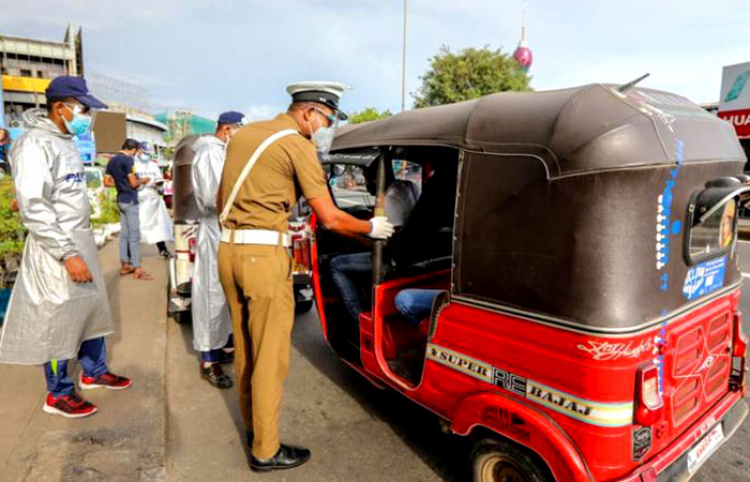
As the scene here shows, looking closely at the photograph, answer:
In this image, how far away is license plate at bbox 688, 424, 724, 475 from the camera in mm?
2070

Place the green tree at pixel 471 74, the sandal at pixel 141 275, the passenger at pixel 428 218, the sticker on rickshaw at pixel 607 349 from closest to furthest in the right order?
the sticker on rickshaw at pixel 607 349
the passenger at pixel 428 218
the sandal at pixel 141 275
the green tree at pixel 471 74

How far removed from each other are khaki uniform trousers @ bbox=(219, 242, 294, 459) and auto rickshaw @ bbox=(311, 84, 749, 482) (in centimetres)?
80

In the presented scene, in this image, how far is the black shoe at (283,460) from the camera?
2.55 meters

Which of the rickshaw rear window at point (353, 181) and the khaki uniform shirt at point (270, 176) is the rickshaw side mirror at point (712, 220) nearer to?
the khaki uniform shirt at point (270, 176)

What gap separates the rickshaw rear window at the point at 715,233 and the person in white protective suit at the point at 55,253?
10.6 feet

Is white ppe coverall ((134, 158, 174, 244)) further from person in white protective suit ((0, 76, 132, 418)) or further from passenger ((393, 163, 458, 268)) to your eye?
passenger ((393, 163, 458, 268))

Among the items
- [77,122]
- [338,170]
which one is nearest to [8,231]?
[77,122]

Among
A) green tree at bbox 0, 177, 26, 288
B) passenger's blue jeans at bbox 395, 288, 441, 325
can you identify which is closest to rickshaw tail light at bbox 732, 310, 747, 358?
passenger's blue jeans at bbox 395, 288, 441, 325

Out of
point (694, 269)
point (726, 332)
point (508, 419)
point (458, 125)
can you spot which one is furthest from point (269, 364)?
point (726, 332)

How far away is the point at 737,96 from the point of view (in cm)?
1519

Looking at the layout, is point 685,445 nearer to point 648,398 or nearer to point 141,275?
point 648,398

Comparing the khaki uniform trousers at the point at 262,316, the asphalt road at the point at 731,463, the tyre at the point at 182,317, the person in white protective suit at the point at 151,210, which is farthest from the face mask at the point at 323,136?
the person in white protective suit at the point at 151,210

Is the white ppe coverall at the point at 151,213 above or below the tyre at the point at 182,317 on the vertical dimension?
above

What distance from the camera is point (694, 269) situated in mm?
2078
